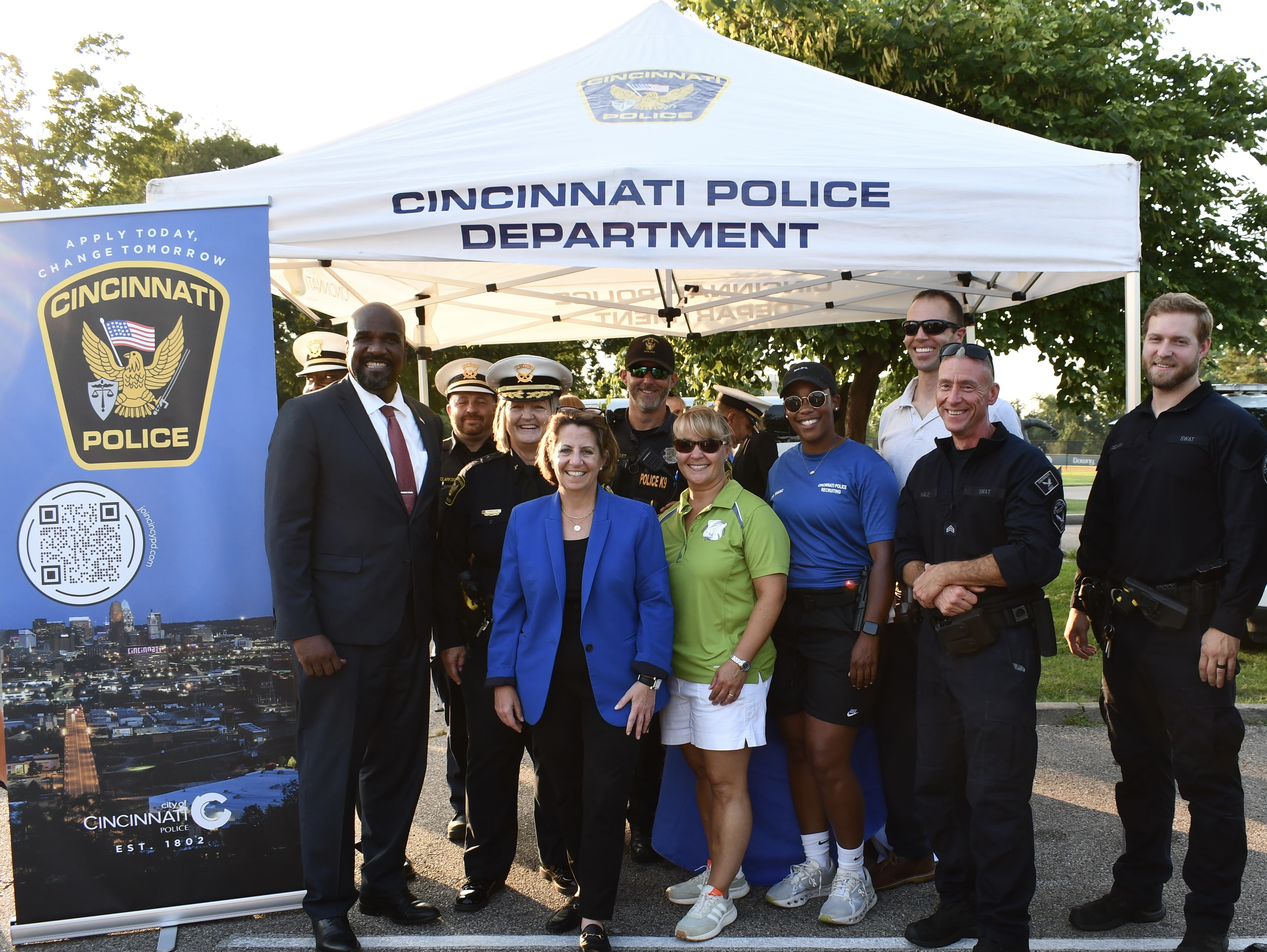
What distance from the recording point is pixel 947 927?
317 cm

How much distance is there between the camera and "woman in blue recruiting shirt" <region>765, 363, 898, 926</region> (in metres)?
3.39

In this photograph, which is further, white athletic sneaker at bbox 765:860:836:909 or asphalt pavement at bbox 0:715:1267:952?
white athletic sneaker at bbox 765:860:836:909

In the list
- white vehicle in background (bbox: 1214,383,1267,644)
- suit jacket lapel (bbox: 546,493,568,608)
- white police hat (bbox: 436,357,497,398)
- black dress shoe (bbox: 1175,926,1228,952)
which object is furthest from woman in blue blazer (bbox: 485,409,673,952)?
white vehicle in background (bbox: 1214,383,1267,644)

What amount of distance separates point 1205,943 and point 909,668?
1.27 m

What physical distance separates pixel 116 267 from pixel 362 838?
2.29 m

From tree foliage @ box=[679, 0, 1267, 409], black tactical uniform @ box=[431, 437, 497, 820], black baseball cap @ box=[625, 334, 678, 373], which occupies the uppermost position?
tree foliage @ box=[679, 0, 1267, 409]

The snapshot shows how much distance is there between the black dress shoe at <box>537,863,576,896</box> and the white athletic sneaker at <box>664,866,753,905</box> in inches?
14.6

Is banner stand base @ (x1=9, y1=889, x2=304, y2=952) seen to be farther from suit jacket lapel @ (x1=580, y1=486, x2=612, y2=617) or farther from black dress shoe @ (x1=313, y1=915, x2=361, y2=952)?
suit jacket lapel @ (x1=580, y1=486, x2=612, y2=617)

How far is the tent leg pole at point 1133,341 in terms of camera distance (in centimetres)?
371

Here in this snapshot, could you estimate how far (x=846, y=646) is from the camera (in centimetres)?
339

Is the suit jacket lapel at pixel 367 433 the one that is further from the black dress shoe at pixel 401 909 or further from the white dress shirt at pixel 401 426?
the black dress shoe at pixel 401 909

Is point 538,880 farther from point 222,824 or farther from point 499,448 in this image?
point 499,448

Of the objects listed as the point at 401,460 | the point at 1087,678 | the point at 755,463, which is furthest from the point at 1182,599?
the point at 1087,678

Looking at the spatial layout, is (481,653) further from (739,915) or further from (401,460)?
(739,915)
